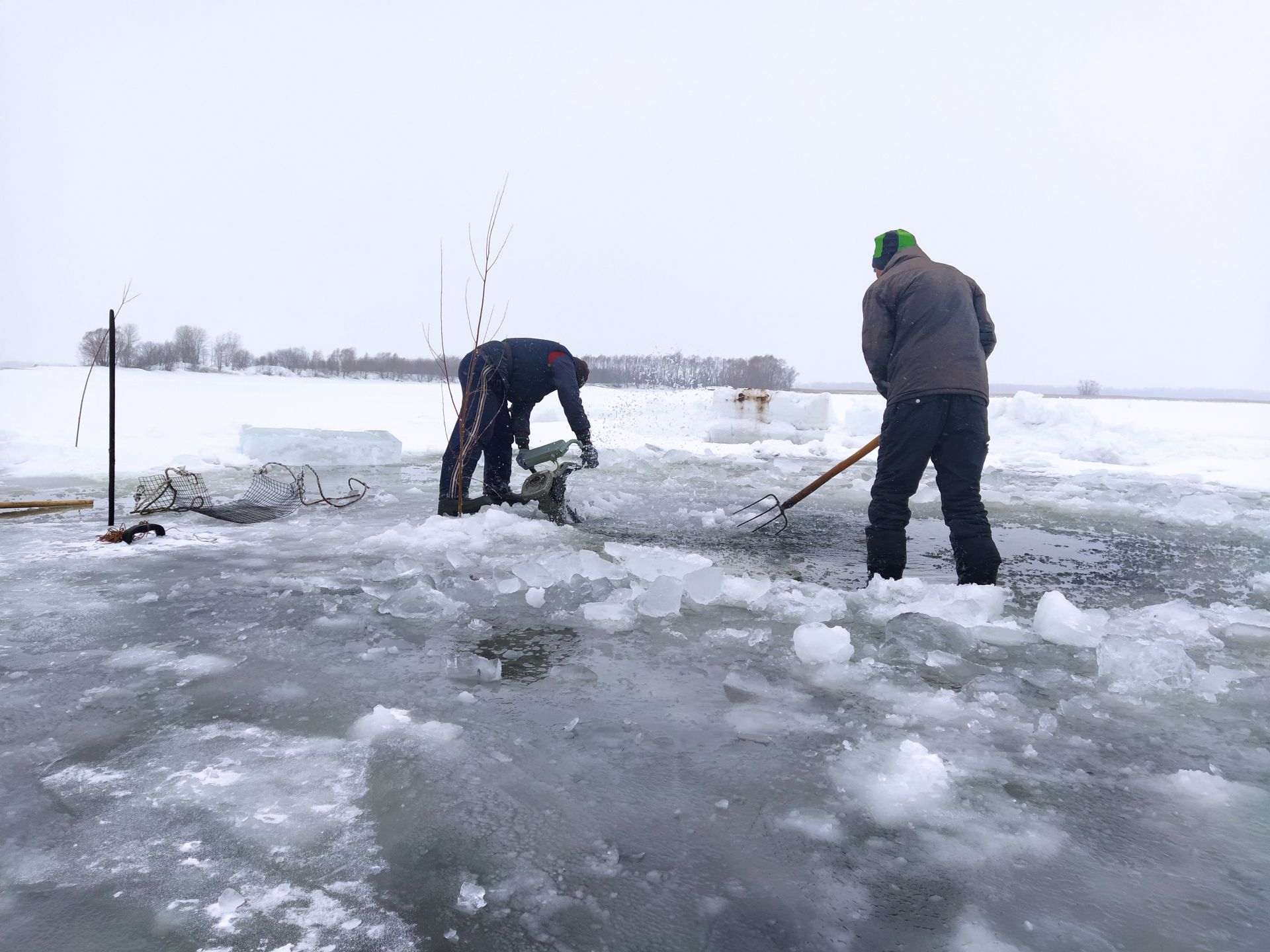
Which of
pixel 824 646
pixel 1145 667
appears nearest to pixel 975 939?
pixel 824 646

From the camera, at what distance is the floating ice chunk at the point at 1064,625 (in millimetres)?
2615

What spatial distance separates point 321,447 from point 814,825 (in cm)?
845

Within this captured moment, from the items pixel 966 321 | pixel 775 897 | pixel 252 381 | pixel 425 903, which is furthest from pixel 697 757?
pixel 252 381

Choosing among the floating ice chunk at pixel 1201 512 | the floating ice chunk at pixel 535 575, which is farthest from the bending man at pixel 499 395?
the floating ice chunk at pixel 1201 512

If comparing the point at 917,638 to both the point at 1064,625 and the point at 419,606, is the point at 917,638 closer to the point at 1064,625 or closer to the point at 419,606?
the point at 1064,625

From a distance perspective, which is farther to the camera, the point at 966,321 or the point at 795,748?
the point at 966,321

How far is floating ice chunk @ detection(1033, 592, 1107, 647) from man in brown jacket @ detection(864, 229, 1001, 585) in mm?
609

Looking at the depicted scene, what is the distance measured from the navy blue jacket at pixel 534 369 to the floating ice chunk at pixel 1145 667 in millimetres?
3239

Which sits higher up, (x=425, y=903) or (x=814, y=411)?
(x=814, y=411)

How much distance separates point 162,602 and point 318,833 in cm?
196

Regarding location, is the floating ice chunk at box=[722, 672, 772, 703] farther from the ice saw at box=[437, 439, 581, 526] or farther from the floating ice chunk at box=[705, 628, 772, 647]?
the ice saw at box=[437, 439, 581, 526]

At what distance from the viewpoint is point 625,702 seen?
6.89 feet

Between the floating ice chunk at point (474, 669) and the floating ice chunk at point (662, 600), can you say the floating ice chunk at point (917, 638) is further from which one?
the floating ice chunk at point (474, 669)

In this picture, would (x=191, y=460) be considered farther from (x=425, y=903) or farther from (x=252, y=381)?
(x=252, y=381)
